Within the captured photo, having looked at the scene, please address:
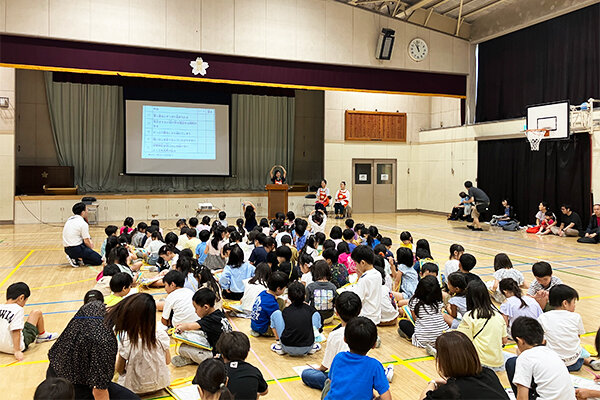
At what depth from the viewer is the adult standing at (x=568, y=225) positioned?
13.0 meters

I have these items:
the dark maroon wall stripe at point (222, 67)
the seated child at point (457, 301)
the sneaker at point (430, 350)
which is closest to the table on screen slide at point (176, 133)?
the dark maroon wall stripe at point (222, 67)

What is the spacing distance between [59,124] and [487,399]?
17.0 meters

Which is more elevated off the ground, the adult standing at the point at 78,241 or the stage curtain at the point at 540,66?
the stage curtain at the point at 540,66

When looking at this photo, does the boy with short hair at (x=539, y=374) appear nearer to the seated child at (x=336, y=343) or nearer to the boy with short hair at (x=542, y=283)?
the seated child at (x=336, y=343)

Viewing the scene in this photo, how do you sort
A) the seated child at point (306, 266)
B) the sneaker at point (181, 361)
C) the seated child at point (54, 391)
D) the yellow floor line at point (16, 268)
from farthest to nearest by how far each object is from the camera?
the yellow floor line at point (16, 268), the seated child at point (306, 266), the sneaker at point (181, 361), the seated child at point (54, 391)

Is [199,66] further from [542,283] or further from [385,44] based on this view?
[542,283]

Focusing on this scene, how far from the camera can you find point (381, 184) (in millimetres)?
19656

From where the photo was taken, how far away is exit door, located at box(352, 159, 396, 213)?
19250 millimetres

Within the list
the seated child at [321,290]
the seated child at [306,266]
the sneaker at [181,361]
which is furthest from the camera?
the seated child at [306,266]

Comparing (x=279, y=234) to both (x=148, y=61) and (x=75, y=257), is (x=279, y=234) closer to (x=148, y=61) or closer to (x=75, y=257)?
(x=75, y=257)

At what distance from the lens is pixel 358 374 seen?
2799mm

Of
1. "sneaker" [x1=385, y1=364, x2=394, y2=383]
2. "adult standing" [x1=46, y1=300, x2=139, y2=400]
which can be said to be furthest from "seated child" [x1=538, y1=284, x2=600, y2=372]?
"adult standing" [x1=46, y1=300, x2=139, y2=400]

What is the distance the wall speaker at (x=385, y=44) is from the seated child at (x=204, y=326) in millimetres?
11901

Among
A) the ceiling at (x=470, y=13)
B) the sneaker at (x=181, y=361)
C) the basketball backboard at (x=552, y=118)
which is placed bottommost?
the sneaker at (x=181, y=361)
